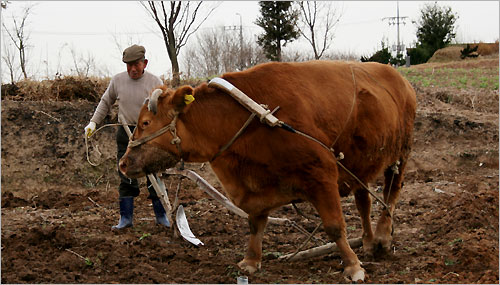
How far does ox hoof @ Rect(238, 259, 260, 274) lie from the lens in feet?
19.5

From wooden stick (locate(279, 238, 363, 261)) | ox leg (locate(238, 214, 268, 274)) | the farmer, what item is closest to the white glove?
the farmer

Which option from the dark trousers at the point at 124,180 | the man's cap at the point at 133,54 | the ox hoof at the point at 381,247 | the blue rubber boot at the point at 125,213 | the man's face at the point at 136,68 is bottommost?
the ox hoof at the point at 381,247

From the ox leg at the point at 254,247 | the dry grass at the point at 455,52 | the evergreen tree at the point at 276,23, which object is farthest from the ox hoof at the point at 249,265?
the dry grass at the point at 455,52

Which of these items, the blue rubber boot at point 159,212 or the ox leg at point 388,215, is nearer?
the ox leg at point 388,215

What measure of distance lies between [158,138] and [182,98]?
0.43 metres

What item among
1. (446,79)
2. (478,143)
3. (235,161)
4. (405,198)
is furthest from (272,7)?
(235,161)

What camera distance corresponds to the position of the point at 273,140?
5.36 m

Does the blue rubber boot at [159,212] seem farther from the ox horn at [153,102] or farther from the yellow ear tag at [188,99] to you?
the yellow ear tag at [188,99]

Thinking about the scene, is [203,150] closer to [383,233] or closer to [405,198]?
[383,233]

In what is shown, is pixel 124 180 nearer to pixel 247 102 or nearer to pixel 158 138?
pixel 158 138

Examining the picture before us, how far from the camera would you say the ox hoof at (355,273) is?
5477 mm

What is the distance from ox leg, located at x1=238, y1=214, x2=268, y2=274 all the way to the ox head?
120cm

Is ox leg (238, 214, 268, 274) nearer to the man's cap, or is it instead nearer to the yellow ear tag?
the yellow ear tag

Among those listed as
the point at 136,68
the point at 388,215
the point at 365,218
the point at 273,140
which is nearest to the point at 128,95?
the point at 136,68
